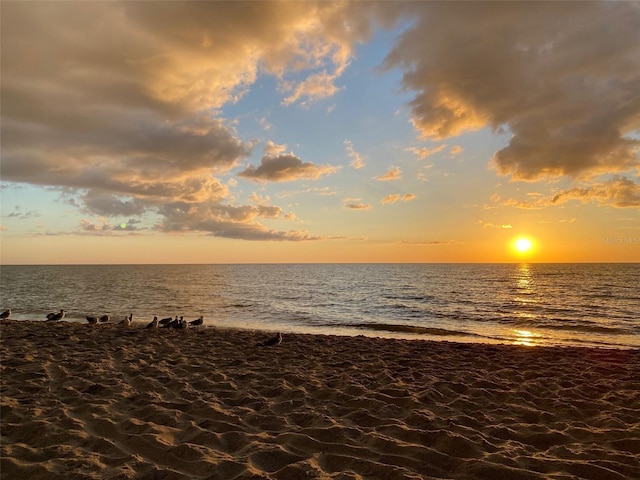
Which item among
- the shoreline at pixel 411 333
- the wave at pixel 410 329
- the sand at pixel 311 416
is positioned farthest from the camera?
the wave at pixel 410 329

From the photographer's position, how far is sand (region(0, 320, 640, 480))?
4523mm

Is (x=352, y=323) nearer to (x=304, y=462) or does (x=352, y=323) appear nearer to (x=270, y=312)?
(x=270, y=312)

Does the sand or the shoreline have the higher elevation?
the sand

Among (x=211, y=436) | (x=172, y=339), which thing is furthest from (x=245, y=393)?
(x=172, y=339)

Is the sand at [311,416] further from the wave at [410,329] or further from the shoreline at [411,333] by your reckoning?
the wave at [410,329]

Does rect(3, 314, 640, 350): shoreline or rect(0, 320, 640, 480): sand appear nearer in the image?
rect(0, 320, 640, 480): sand

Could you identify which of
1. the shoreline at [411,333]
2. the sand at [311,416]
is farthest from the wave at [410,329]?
the sand at [311,416]

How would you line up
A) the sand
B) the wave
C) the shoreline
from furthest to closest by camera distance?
the wave → the shoreline → the sand

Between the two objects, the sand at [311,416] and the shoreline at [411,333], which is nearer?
the sand at [311,416]

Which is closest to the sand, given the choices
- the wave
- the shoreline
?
the shoreline

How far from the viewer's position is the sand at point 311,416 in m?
4.52

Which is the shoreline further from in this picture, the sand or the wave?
the sand

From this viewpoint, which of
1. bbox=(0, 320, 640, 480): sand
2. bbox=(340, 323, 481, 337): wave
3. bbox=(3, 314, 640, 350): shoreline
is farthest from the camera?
bbox=(340, 323, 481, 337): wave

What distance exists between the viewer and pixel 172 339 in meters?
14.5
